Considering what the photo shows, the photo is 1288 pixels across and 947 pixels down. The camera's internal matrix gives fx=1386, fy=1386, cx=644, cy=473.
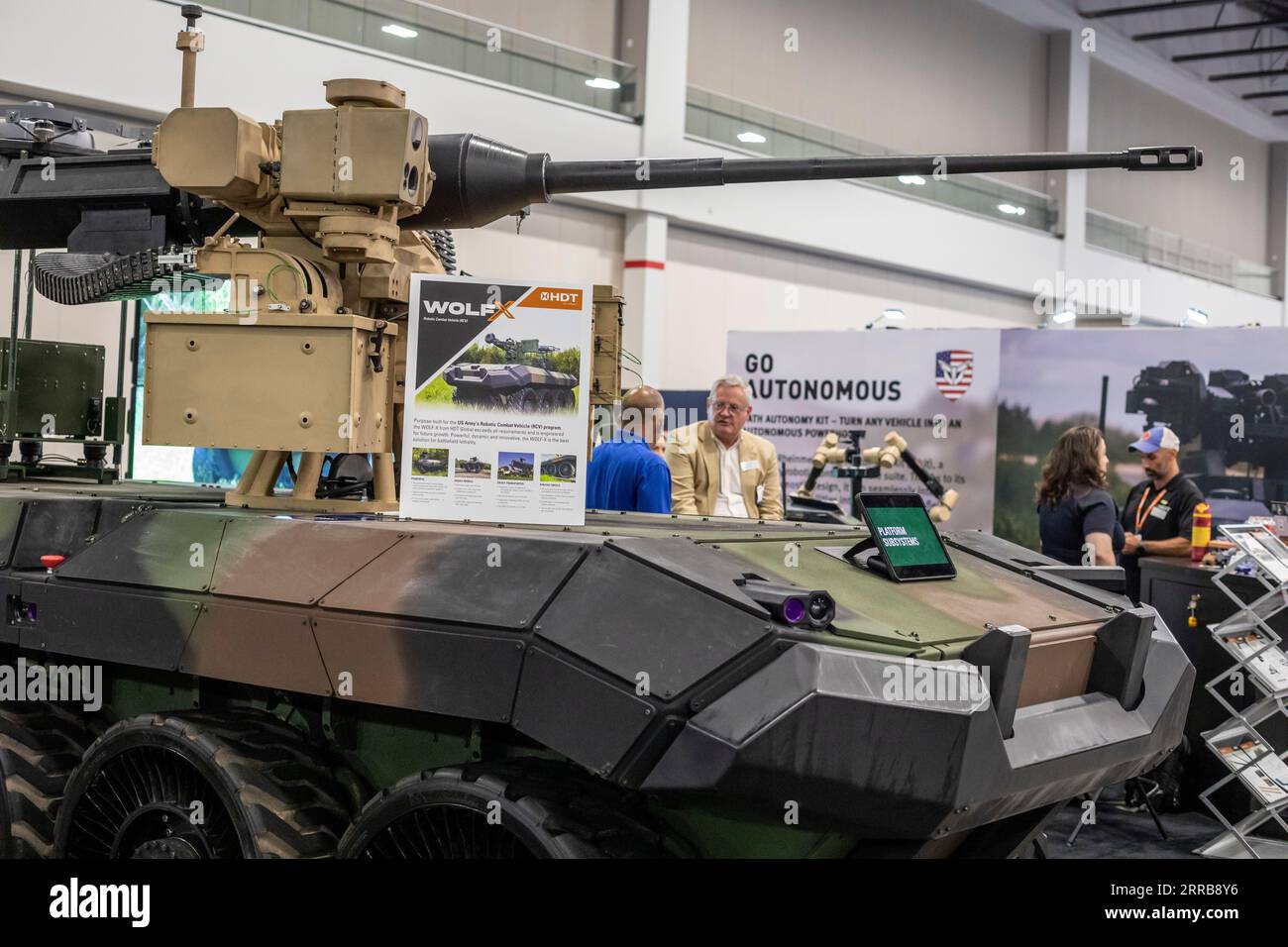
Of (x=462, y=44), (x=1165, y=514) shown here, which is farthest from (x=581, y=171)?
(x=462, y=44)

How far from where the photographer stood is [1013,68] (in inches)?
862

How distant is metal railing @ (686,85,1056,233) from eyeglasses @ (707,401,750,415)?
711cm

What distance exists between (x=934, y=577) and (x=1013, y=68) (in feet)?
64.5

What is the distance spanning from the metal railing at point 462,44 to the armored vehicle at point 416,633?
7.30 meters

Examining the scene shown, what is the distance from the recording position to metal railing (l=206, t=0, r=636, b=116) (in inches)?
481

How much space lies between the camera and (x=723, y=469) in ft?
27.6

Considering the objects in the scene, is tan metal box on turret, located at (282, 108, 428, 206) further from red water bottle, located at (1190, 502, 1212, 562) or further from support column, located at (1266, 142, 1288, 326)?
support column, located at (1266, 142, 1288, 326)

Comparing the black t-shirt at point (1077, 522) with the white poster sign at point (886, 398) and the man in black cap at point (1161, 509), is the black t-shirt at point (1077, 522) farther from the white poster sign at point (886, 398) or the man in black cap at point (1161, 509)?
the white poster sign at point (886, 398)

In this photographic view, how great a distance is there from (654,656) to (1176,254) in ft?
84.1

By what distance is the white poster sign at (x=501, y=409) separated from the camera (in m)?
4.06

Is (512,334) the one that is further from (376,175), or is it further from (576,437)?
(376,175)

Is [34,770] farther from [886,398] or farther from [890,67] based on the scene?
[890,67]

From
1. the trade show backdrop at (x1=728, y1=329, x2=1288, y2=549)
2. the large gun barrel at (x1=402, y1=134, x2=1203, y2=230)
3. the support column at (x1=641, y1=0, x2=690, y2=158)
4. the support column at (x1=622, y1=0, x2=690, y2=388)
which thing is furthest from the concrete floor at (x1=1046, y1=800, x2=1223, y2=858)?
the support column at (x1=641, y1=0, x2=690, y2=158)

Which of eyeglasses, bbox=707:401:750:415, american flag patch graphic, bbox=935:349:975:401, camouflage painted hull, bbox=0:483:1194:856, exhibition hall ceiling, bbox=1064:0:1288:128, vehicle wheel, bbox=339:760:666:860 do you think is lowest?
vehicle wheel, bbox=339:760:666:860
